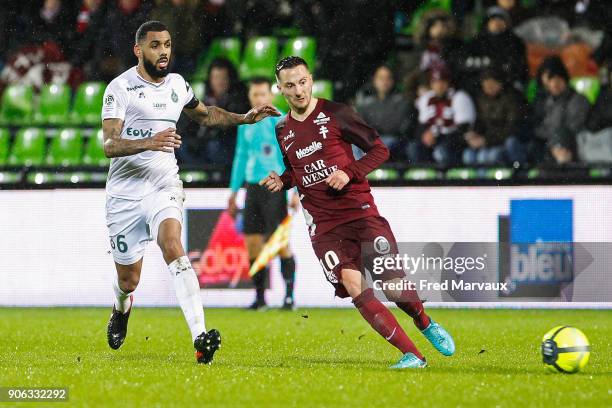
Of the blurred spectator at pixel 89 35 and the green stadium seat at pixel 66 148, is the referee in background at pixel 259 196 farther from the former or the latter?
the blurred spectator at pixel 89 35

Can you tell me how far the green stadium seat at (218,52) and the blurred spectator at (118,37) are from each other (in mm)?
987

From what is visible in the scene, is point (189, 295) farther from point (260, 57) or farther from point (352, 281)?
point (260, 57)

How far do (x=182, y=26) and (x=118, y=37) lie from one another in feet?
2.91

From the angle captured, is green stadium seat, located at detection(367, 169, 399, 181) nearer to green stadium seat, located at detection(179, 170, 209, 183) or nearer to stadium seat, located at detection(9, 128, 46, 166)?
green stadium seat, located at detection(179, 170, 209, 183)

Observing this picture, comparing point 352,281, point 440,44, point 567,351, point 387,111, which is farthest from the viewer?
point 440,44

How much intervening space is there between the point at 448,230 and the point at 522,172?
1017mm

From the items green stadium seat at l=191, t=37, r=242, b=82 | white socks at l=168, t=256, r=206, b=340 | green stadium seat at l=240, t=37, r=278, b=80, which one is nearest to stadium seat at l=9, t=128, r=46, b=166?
green stadium seat at l=191, t=37, r=242, b=82

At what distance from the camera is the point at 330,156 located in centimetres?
789

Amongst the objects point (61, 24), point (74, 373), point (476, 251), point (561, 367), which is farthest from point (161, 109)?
point (61, 24)

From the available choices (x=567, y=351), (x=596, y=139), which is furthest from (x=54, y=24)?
(x=567, y=351)

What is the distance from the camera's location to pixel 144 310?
13.1 metres

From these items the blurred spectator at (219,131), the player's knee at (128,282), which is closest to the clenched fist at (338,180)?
the player's knee at (128,282)

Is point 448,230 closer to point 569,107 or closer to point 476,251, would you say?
point 476,251

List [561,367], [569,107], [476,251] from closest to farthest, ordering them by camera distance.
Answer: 1. [561,367]
2. [476,251]
3. [569,107]
